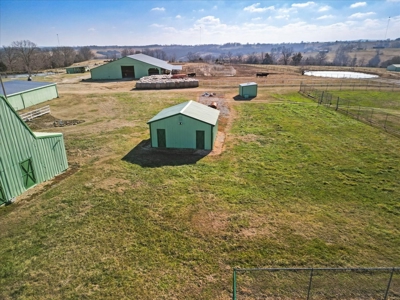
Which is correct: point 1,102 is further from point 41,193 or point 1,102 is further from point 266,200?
point 266,200

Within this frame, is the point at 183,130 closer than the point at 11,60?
Yes

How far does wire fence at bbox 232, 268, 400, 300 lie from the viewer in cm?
920

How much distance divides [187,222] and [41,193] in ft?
31.5

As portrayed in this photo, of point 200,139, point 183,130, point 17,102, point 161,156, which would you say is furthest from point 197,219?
point 17,102

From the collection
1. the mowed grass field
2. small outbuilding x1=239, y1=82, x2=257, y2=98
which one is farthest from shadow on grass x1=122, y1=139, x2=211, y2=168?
small outbuilding x1=239, y1=82, x2=257, y2=98

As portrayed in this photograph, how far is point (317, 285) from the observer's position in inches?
373

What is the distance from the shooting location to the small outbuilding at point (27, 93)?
112 feet

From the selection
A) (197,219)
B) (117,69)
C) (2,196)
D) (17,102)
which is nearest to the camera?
(197,219)

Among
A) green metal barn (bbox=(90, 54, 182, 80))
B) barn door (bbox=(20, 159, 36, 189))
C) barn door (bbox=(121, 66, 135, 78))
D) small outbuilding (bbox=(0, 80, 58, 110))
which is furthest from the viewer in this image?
barn door (bbox=(121, 66, 135, 78))

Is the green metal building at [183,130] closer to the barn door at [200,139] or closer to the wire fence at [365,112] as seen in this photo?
the barn door at [200,139]

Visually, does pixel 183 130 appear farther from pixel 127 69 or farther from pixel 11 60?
pixel 11 60

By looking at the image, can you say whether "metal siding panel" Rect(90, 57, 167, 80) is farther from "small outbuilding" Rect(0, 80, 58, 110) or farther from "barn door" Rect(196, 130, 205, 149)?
"barn door" Rect(196, 130, 205, 149)

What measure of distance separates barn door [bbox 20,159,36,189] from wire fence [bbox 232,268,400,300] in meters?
13.8

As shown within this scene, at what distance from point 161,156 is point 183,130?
296 cm
